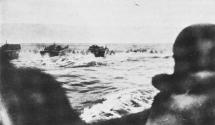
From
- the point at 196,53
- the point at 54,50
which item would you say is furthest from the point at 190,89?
the point at 54,50

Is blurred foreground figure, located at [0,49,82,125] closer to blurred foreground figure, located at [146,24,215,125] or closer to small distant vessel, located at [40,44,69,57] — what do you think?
small distant vessel, located at [40,44,69,57]

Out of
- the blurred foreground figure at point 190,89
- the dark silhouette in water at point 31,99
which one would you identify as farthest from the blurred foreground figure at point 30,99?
the blurred foreground figure at point 190,89

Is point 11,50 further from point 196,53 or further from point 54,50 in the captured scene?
point 196,53

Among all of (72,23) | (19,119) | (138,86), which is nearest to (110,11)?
(72,23)

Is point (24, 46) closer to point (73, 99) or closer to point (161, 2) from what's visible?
point (73, 99)

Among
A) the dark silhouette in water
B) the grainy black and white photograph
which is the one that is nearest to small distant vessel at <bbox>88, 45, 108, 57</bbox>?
the grainy black and white photograph

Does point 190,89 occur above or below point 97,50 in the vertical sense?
below
